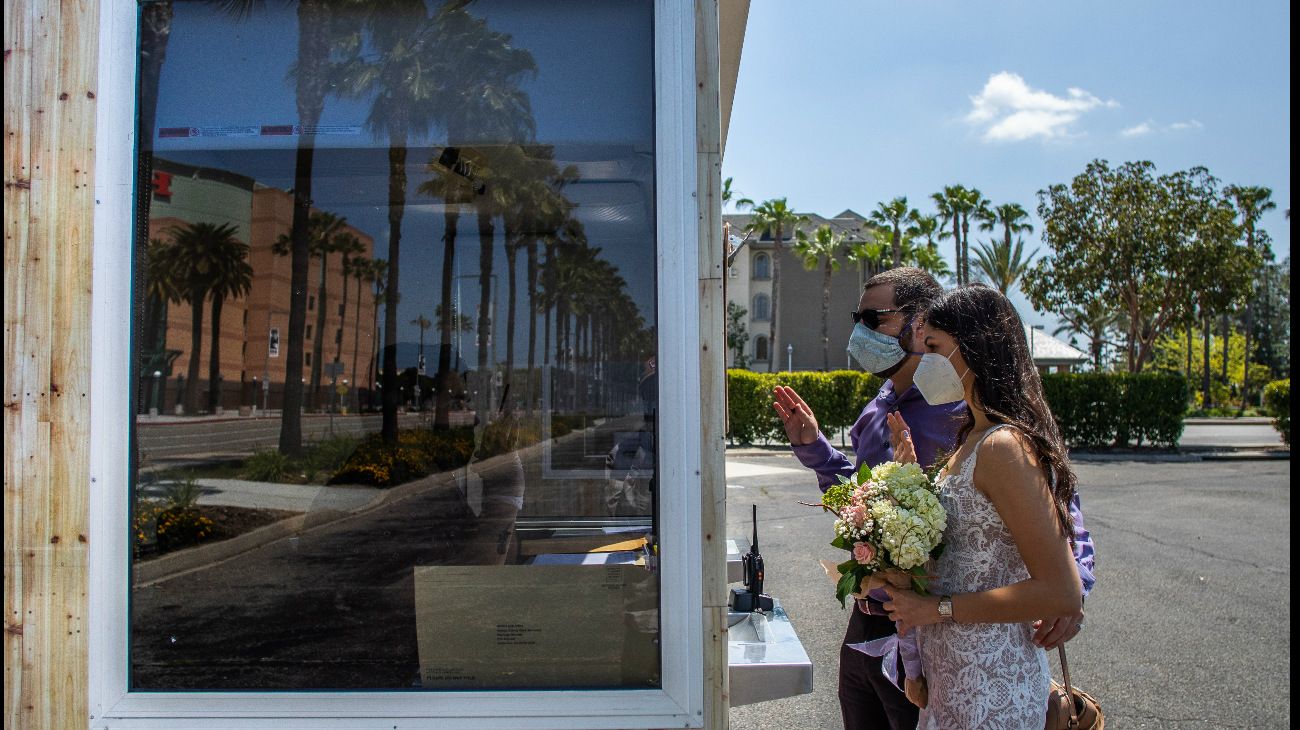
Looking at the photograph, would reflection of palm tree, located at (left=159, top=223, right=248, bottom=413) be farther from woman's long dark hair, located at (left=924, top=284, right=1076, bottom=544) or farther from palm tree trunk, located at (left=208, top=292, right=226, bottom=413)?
woman's long dark hair, located at (left=924, top=284, right=1076, bottom=544)

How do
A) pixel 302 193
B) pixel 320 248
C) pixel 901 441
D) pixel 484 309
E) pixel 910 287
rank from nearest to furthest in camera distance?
pixel 901 441, pixel 302 193, pixel 910 287, pixel 320 248, pixel 484 309

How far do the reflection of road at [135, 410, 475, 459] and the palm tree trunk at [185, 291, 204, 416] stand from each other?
0.05 m

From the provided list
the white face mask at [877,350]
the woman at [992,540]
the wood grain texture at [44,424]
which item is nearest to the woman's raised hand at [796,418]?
the white face mask at [877,350]

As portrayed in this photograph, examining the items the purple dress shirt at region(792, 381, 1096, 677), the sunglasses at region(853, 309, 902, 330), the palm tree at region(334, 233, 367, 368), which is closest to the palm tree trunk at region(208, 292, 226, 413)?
the palm tree at region(334, 233, 367, 368)

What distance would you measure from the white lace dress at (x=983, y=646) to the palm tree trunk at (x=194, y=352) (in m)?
2.00

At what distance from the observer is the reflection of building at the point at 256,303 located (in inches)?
91.8

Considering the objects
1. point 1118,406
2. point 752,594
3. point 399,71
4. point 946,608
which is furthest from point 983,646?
point 1118,406

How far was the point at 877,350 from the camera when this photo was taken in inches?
110

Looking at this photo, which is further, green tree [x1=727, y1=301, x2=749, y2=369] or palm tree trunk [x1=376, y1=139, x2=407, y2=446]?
green tree [x1=727, y1=301, x2=749, y2=369]

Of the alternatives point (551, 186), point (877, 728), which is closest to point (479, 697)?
point (877, 728)

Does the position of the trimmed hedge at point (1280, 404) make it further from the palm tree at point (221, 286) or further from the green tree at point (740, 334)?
the green tree at point (740, 334)

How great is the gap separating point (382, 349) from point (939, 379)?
2101 millimetres

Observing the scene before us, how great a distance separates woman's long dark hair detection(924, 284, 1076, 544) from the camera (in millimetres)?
2016

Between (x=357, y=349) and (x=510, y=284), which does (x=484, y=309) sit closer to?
(x=510, y=284)
